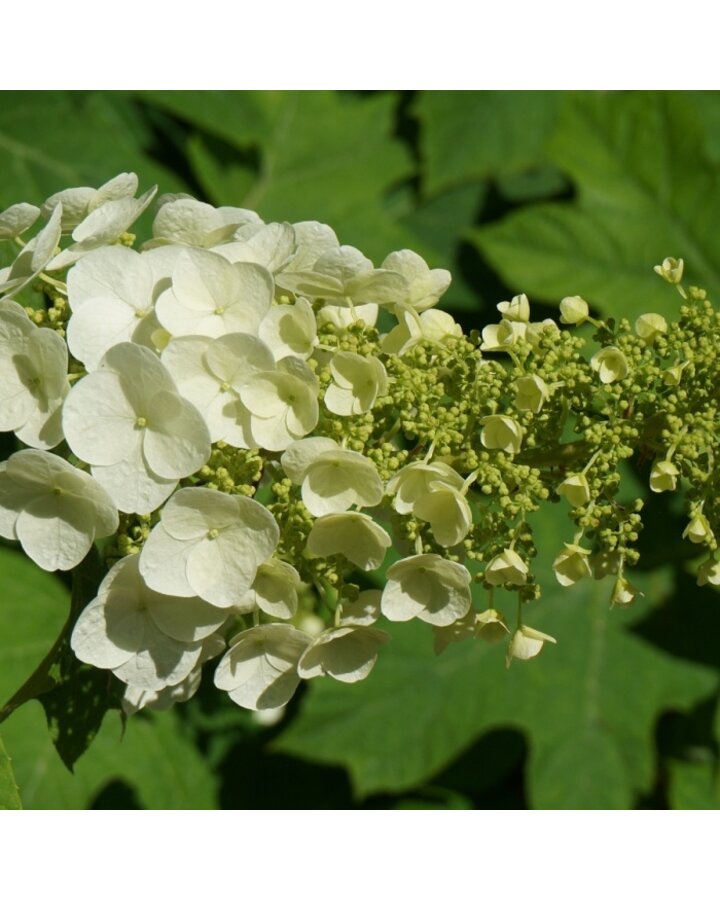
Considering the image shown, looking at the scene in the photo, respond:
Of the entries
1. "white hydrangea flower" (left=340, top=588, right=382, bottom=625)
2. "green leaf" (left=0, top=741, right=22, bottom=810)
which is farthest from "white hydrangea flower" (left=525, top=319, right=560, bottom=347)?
"green leaf" (left=0, top=741, right=22, bottom=810)

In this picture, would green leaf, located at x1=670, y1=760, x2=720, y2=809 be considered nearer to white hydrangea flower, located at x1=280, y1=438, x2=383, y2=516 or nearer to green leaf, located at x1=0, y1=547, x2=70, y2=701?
green leaf, located at x1=0, y1=547, x2=70, y2=701

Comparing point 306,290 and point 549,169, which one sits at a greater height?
point 306,290

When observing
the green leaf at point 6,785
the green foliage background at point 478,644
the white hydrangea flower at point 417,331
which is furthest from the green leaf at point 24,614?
the white hydrangea flower at point 417,331

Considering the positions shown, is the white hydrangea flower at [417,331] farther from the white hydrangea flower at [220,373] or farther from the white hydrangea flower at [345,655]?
the white hydrangea flower at [345,655]

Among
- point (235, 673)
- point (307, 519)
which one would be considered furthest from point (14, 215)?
point (235, 673)

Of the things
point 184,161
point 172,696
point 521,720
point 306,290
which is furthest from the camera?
point 184,161

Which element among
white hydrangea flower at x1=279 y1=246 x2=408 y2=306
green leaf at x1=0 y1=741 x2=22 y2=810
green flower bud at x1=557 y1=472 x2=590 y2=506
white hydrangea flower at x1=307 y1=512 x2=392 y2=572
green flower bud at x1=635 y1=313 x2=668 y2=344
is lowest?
green leaf at x1=0 y1=741 x2=22 y2=810

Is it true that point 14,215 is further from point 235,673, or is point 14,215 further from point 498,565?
point 498,565
